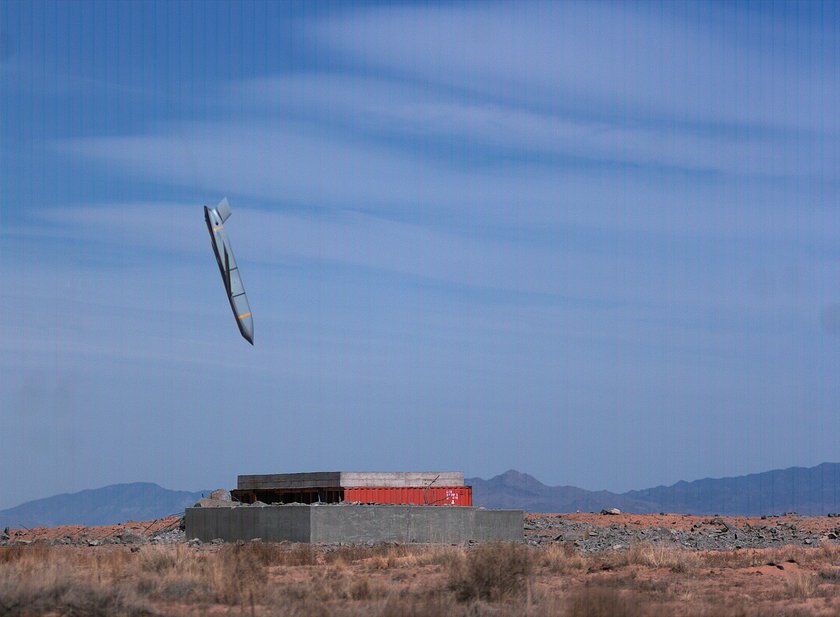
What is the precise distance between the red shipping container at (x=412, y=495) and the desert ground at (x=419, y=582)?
13.6 metres

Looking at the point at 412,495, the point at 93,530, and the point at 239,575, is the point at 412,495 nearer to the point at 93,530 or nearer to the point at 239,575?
the point at 93,530

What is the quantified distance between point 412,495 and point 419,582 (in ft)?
87.9

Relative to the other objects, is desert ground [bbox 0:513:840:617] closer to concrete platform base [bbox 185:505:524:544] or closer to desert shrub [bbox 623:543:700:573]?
desert shrub [bbox 623:543:700:573]

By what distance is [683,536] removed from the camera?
160 ft

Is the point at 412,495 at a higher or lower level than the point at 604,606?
higher

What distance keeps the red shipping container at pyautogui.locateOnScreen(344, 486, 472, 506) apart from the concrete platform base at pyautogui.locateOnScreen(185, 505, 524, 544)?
257 inches

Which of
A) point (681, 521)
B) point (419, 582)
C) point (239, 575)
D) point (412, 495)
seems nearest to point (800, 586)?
point (419, 582)

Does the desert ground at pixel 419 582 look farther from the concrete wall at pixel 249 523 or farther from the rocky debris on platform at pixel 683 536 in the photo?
the rocky debris on platform at pixel 683 536

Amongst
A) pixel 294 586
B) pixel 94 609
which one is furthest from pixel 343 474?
pixel 94 609

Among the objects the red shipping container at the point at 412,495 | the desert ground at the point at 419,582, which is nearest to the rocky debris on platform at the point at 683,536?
the red shipping container at the point at 412,495

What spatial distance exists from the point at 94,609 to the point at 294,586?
470cm

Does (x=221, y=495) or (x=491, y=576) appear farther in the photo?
(x=221, y=495)

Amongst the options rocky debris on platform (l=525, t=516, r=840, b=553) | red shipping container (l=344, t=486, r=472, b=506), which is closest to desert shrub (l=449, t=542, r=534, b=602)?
rocky debris on platform (l=525, t=516, r=840, b=553)

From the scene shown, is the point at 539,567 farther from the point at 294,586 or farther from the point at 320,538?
the point at 320,538
